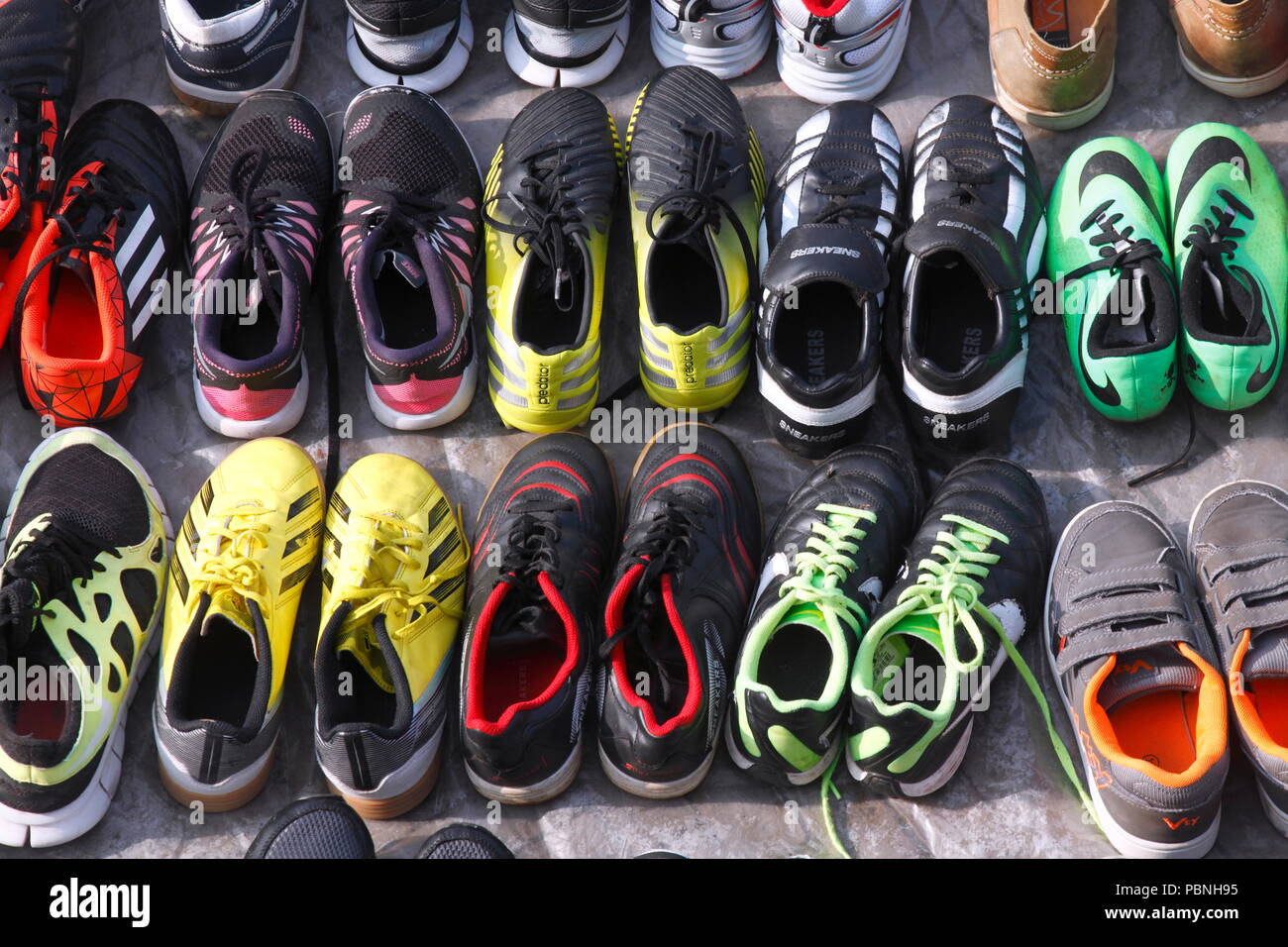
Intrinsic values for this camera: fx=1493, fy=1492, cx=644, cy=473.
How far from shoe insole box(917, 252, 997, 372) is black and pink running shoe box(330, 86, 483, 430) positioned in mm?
1004

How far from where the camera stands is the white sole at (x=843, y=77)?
11.6 feet

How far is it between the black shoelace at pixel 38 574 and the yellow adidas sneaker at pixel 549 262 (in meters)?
0.92

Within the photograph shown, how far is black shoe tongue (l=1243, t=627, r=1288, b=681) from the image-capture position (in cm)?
285

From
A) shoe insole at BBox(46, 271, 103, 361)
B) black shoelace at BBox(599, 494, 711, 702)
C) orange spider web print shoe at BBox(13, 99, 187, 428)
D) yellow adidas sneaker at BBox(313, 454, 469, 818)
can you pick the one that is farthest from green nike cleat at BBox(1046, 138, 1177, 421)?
shoe insole at BBox(46, 271, 103, 361)

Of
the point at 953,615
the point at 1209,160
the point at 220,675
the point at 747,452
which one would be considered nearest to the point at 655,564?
the point at 747,452

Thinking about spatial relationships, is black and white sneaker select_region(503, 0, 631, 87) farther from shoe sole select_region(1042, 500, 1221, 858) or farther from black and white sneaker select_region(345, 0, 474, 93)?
shoe sole select_region(1042, 500, 1221, 858)

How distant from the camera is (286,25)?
141 inches

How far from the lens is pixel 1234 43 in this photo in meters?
3.41

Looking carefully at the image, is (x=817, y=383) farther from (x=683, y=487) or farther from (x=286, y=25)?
(x=286, y=25)

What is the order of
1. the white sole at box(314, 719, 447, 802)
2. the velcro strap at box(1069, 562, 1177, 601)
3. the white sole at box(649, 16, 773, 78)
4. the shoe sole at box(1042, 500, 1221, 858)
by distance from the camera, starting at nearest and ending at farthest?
the shoe sole at box(1042, 500, 1221, 858)
the white sole at box(314, 719, 447, 802)
the velcro strap at box(1069, 562, 1177, 601)
the white sole at box(649, 16, 773, 78)

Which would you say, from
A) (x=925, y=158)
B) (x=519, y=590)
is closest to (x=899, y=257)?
(x=925, y=158)

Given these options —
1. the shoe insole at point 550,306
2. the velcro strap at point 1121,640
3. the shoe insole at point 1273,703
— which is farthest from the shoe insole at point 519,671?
the shoe insole at point 1273,703

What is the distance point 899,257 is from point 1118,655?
981mm

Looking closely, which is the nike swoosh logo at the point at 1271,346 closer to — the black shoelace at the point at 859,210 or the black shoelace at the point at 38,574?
the black shoelace at the point at 859,210
